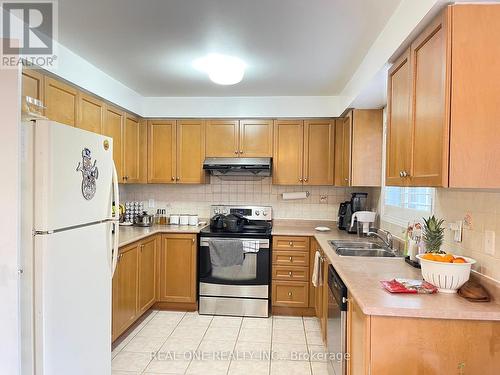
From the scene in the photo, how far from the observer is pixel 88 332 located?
6.44 ft

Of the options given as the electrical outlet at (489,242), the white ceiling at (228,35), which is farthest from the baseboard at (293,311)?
the white ceiling at (228,35)

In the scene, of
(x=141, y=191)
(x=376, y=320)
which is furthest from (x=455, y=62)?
(x=141, y=191)

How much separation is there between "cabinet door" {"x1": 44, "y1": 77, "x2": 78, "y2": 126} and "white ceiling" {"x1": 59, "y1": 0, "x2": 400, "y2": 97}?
30 centimetres

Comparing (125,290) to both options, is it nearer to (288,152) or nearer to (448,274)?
(288,152)

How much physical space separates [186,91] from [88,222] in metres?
2.13

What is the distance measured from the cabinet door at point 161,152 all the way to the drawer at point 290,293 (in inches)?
69.0

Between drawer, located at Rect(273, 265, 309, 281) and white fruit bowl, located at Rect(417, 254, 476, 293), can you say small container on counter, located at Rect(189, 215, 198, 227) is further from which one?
white fruit bowl, located at Rect(417, 254, 476, 293)

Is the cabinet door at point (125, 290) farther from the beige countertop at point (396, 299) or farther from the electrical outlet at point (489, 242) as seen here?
the electrical outlet at point (489, 242)

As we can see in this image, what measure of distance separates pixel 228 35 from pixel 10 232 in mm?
1711

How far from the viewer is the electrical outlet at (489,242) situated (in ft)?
5.24

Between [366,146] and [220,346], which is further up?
[366,146]

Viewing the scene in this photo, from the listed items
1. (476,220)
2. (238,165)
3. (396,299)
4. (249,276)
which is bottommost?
(249,276)

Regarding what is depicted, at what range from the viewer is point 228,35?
223 centimetres

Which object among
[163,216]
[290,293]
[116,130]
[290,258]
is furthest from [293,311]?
[116,130]
